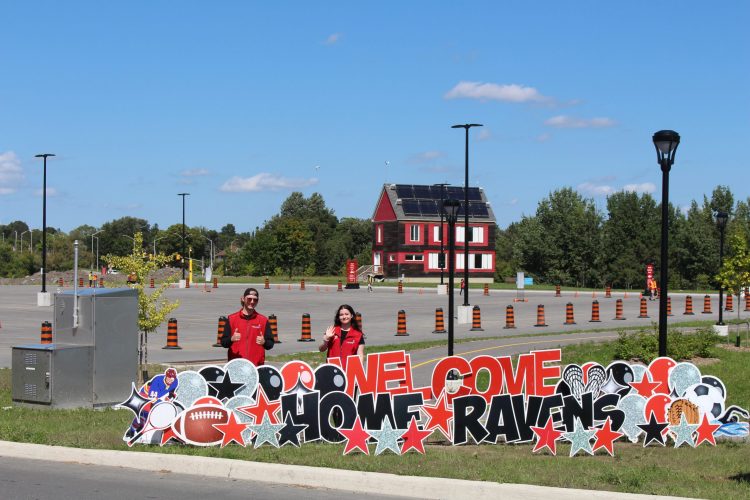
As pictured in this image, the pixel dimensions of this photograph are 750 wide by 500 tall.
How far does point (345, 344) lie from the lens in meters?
11.6

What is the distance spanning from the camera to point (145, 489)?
30.0ft

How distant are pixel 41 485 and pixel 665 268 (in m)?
8.75

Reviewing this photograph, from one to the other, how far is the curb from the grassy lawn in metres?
0.28

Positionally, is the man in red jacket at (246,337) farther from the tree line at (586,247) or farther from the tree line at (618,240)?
the tree line at (618,240)

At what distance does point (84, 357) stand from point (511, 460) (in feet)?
22.3

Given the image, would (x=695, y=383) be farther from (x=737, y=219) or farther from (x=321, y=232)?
(x=321, y=232)

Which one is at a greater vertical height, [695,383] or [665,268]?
[665,268]

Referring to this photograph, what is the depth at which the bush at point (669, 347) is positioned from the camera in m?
19.6

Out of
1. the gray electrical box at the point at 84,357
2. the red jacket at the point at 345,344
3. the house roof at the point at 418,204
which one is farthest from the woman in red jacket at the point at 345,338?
the house roof at the point at 418,204

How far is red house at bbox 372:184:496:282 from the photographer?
94562 mm

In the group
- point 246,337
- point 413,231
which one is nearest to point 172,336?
point 246,337

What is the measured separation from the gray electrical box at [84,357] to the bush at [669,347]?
10385mm

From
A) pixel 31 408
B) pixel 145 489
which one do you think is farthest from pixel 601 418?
pixel 31 408

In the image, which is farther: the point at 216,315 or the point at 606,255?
the point at 606,255
